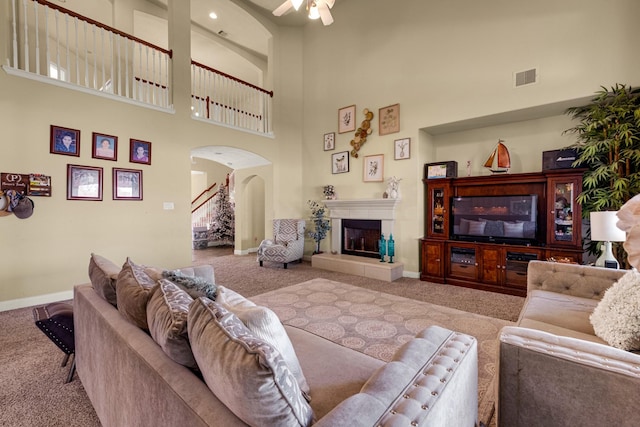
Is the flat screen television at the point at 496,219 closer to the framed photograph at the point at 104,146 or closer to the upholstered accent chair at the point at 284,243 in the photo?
the upholstered accent chair at the point at 284,243

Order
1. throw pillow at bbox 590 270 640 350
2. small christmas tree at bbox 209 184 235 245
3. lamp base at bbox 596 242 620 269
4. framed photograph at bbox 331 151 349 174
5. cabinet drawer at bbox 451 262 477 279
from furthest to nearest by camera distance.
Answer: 1. small christmas tree at bbox 209 184 235 245
2. framed photograph at bbox 331 151 349 174
3. cabinet drawer at bbox 451 262 477 279
4. lamp base at bbox 596 242 620 269
5. throw pillow at bbox 590 270 640 350

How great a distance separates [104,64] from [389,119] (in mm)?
4344

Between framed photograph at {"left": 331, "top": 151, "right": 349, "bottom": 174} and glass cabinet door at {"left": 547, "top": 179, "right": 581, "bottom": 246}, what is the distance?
316 cm

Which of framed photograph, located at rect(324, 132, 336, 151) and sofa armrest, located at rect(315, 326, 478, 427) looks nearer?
sofa armrest, located at rect(315, 326, 478, 427)

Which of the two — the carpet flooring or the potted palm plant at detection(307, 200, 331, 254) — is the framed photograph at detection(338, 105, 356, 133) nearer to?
the potted palm plant at detection(307, 200, 331, 254)

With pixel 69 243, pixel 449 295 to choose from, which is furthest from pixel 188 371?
pixel 69 243

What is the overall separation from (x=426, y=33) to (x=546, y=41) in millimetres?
1624

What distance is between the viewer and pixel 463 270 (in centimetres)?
422

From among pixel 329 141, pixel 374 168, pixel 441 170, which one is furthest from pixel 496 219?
pixel 329 141

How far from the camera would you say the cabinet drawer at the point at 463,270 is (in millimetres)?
4139

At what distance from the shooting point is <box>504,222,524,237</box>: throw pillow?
3.87 m

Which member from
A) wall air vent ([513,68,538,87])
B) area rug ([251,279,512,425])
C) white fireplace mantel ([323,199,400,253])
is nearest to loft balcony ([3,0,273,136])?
white fireplace mantel ([323,199,400,253])

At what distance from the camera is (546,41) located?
357 cm

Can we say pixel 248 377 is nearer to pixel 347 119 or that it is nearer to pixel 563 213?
pixel 563 213
